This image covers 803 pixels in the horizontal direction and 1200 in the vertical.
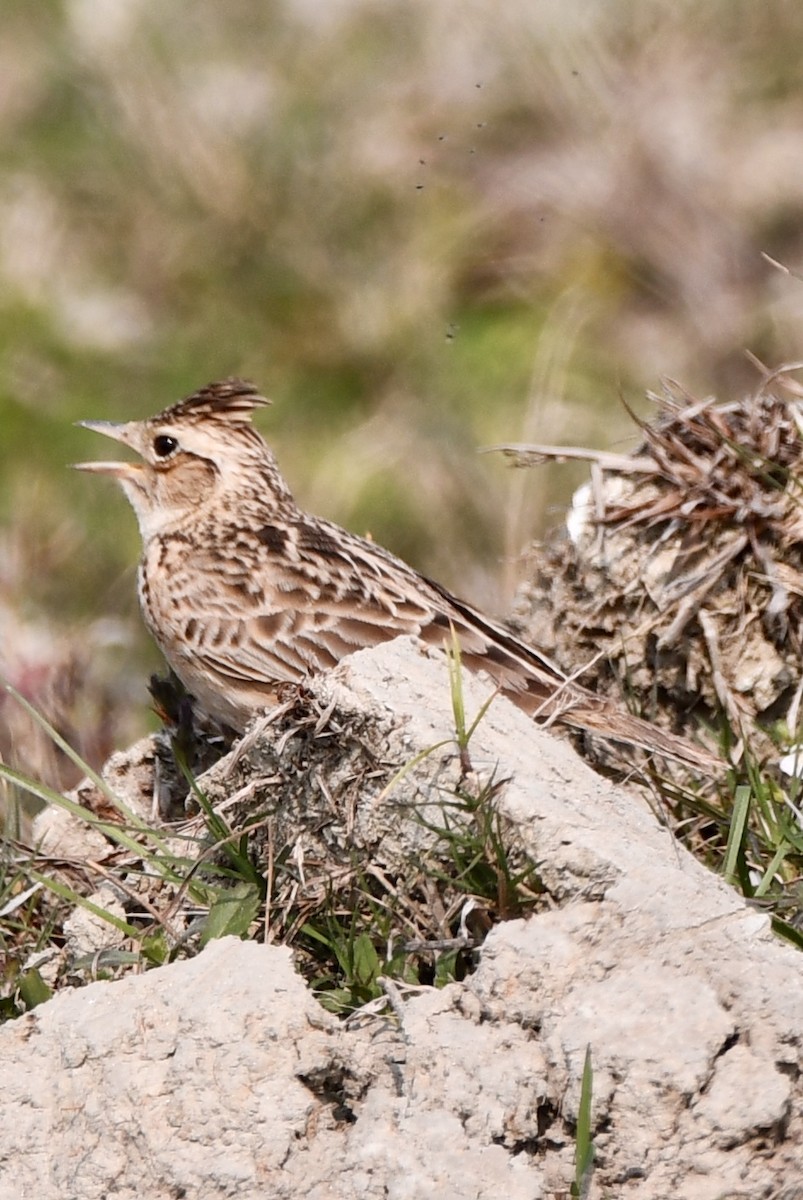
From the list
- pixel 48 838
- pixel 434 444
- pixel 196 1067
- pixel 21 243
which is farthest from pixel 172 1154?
pixel 21 243

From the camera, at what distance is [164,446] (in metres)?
7.11

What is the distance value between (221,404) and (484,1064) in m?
3.91

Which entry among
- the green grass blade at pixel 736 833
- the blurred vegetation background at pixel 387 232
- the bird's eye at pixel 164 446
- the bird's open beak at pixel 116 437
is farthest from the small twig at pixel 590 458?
the blurred vegetation background at pixel 387 232

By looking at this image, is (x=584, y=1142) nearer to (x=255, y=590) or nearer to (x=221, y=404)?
(x=255, y=590)

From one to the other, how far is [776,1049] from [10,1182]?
1.48 meters

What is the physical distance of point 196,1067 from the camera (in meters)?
3.70

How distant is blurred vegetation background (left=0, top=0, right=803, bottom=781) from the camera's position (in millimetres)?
10172

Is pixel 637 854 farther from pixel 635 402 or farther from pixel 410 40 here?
pixel 410 40

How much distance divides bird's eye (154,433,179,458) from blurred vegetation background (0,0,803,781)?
200 centimetres

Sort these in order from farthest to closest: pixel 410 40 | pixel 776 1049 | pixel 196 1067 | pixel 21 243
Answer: pixel 410 40 → pixel 21 243 → pixel 196 1067 → pixel 776 1049

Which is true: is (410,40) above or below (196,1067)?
above

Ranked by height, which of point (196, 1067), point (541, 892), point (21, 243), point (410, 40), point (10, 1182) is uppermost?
point (410, 40)

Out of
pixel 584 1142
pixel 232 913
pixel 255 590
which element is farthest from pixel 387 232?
pixel 584 1142

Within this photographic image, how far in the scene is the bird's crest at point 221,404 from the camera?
23.2 ft
